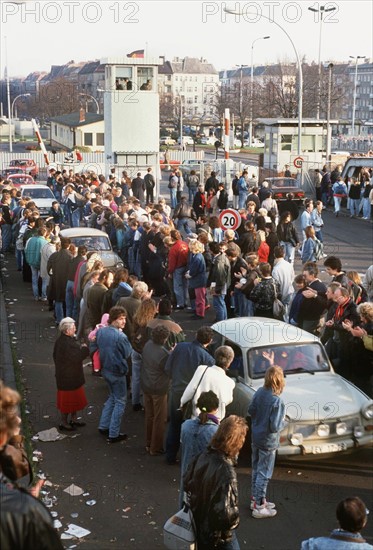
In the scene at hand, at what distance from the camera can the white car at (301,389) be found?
28.8ft

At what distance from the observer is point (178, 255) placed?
16062mm

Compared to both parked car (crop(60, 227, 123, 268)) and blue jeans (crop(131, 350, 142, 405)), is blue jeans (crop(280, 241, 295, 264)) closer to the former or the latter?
parked car (crop(60, 227, 123, 268))

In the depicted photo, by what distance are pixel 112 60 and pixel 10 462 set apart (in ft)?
111

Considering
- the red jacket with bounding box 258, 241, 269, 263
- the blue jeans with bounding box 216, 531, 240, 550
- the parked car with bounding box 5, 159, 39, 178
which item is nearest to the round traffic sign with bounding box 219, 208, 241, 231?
the red jacket with bounding box 258, 241, 269, 263

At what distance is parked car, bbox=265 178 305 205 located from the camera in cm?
3222

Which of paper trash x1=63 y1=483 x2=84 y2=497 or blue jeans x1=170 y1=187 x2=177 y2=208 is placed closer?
paper trash x1=63 y1=483 x2=84 y2=497

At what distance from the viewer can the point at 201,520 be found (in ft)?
19.3

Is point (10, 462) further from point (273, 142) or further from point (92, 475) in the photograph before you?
point (273, 142)

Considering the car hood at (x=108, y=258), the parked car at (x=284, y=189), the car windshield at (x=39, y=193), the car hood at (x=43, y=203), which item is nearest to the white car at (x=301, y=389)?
the car hood at (x=108, y=258)

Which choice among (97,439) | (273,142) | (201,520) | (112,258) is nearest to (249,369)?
(97,439)

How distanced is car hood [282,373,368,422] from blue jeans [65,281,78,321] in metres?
6.26

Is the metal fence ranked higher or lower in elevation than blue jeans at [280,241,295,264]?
higher

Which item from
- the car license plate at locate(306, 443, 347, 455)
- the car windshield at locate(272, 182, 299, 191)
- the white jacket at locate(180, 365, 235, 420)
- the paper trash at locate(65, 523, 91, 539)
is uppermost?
the white jacket at locate(180, 365, 235, 420)

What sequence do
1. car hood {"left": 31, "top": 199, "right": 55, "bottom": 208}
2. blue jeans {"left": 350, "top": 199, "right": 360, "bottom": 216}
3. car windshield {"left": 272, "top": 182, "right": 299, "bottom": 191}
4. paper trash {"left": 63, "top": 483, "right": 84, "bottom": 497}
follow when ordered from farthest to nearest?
car windshield {"left": 272, "top": 182, "right": 299, "bottom": 191}
blue jeans {"left": 350, "top": 199, "right": 360, "bottom": 216}
car hood {"left": 31, "top": 199, "right": 55, "bottom": 208}
paper trash {"left": 63, "top": 483, "right": 84, "bottom": 497}
